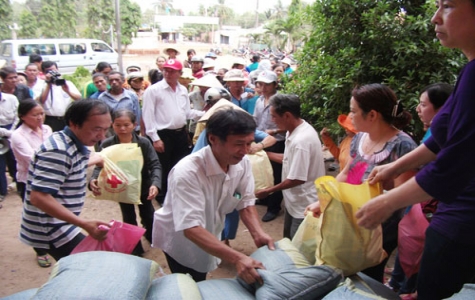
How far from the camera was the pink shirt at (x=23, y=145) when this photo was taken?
3885 mm

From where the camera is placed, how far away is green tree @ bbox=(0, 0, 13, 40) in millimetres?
21875

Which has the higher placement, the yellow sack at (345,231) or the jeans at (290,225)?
the yellow sack at (345,231)

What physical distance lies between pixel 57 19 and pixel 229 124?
30.7 m

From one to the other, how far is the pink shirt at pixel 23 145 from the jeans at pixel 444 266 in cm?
369

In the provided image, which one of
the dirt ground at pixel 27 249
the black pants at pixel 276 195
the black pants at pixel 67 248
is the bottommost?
the dirt ground at pixel 27 249

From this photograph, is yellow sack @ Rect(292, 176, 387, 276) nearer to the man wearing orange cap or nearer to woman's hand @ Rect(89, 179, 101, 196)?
the man wearing orange cap

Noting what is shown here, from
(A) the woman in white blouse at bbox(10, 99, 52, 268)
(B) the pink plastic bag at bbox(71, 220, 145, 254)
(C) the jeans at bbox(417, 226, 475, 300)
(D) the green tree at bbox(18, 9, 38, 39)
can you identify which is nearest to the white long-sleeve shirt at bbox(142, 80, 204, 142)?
(A) the woman in white blouse at bbox(10, 99, 52, 268)

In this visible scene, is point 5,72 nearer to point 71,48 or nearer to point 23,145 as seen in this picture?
point 23,145

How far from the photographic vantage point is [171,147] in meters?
4.80

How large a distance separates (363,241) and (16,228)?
4125mm

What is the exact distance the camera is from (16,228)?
14.2ft

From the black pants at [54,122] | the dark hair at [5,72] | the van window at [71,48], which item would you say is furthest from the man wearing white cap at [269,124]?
the van window at [71,48]

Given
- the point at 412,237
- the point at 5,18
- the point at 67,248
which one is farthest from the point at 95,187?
the point at 5,18

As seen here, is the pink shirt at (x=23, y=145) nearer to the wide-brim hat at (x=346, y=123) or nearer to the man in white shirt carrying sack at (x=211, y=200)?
the man in white shirt carrying sack at (x=211, y=200)
